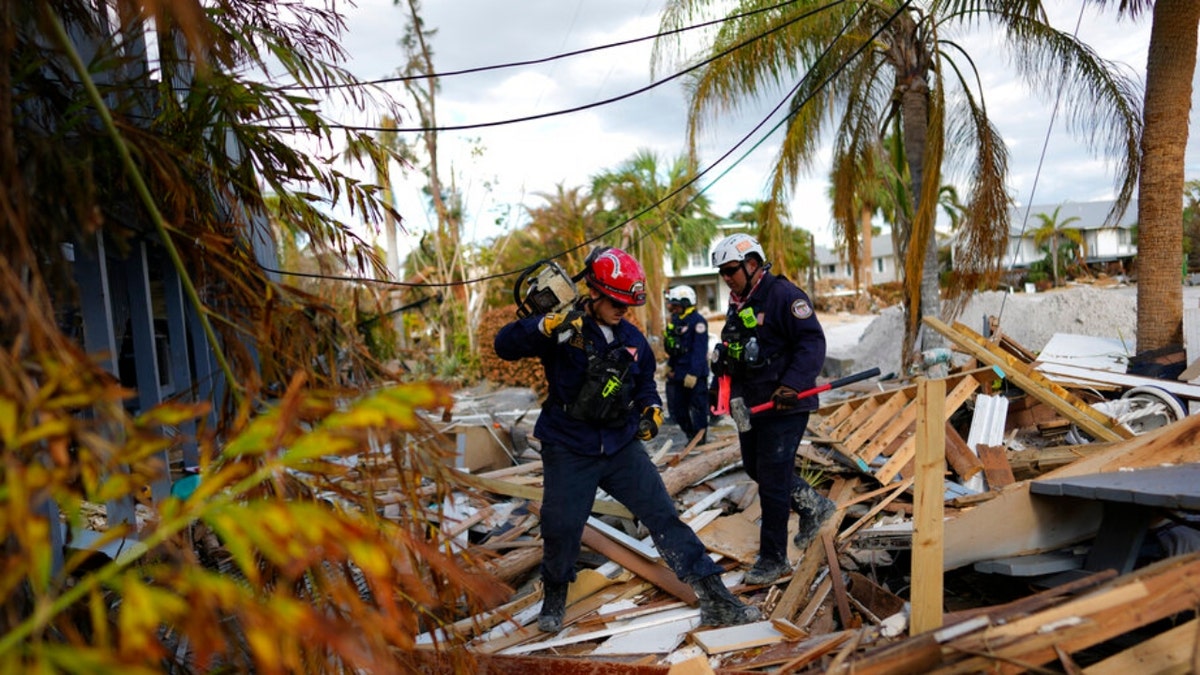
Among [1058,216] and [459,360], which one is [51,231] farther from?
[1058,216]

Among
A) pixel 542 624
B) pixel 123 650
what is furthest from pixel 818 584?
pixel 123 650

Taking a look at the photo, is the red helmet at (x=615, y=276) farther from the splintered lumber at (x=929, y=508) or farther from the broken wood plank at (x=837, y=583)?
the broken wood plank at (x=837, y=583)

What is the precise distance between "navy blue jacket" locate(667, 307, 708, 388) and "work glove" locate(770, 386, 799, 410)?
4506 mm

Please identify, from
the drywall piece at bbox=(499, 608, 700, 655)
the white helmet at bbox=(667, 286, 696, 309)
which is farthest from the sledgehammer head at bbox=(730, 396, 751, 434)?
the white helmet at bbox=(667, 286, 696, 309)

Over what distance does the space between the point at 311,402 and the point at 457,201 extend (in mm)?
22073

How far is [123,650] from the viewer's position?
1113 mm

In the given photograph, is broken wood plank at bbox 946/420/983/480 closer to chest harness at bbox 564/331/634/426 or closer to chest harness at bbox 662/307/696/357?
chest harness at bbox 564/331/634/426

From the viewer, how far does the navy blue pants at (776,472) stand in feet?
14.8

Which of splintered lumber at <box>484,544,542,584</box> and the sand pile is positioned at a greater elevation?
the sand pile

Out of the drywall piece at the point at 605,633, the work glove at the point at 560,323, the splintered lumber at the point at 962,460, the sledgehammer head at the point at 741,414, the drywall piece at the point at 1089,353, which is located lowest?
the drywall piece at the point at 605,633

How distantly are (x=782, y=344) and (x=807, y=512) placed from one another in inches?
44.3

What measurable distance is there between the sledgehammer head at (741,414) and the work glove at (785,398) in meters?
0.31

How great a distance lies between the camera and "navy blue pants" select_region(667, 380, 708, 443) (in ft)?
29.6

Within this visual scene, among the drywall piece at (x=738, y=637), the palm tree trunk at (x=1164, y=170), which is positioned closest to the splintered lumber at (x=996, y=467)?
the drywall piece at (x=738, y=637)
